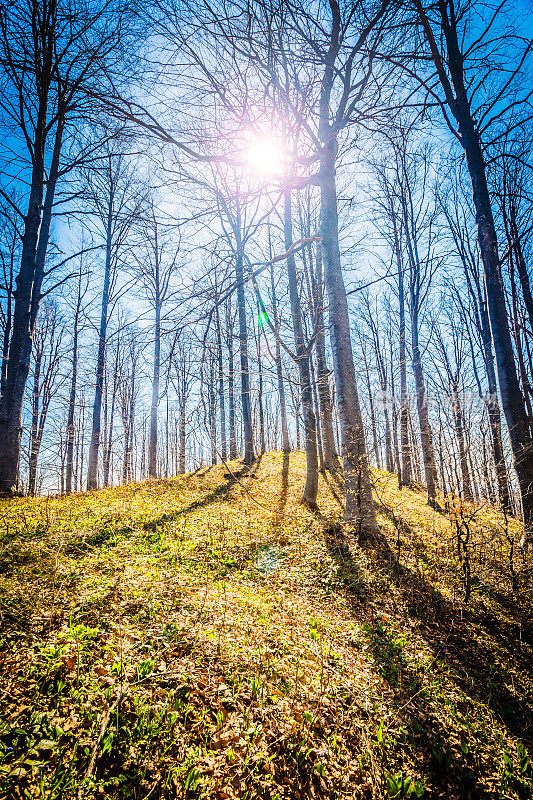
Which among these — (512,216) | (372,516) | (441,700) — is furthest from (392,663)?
(512,216)

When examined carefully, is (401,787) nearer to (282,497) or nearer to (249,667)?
(249,667)

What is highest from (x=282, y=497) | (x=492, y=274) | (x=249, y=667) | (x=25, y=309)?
(x=25, y=309)

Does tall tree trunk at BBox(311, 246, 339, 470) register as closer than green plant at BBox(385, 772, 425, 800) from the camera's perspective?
No

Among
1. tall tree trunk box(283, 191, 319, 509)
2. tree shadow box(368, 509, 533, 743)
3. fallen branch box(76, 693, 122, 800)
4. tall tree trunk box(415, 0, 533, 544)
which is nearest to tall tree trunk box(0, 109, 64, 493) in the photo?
tall tree trunk box(283, 191, 319, 509)

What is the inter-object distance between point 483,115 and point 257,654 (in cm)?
918

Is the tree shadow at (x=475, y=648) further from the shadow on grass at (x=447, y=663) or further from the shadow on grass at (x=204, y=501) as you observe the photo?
the shadow on grass at (x=204, y=501)

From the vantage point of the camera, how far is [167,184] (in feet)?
10.7

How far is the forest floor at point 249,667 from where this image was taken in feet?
7.01

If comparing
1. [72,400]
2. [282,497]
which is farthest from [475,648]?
[72,400]

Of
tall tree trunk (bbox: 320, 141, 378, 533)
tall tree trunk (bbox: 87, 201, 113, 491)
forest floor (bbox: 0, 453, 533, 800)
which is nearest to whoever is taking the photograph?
forest floor (bbox: 0, 453, 533, 800)

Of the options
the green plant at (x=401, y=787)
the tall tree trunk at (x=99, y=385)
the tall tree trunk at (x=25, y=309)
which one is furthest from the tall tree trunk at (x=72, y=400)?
the green plant at (x=401, y=787)

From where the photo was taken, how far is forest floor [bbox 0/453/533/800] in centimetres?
214

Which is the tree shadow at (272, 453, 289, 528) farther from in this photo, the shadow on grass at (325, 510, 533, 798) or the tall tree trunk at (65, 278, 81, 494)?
the tall tree trunk at (65, 278, 81, 494)

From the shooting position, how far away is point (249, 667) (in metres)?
3.00
